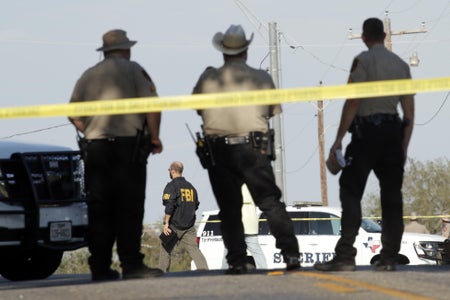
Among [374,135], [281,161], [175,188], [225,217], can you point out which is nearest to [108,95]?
[225,217]

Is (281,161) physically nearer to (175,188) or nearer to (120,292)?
(175,188)

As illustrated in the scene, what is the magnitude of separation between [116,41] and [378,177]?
249cm

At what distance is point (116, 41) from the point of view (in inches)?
438

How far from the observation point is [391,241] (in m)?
11.1

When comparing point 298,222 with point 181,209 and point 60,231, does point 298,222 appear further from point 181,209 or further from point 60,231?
point 60,231

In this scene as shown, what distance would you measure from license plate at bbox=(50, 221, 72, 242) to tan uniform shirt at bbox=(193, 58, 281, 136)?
9.98 feet

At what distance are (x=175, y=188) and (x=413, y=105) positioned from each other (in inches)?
343

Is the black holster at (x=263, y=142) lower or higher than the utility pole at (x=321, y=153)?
lower

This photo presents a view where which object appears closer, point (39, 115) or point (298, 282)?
point (298, 282)

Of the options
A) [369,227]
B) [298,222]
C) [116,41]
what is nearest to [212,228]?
[298,222]

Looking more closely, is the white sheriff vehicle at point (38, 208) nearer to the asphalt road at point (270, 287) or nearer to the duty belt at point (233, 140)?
the asphalt road at point (270, 287)

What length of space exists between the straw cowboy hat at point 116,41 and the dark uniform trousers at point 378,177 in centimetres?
206

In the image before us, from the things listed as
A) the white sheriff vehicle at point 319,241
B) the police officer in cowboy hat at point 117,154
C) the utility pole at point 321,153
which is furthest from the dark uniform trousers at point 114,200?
the utility pole at point 321,153

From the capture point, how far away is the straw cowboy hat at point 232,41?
11.1 m
